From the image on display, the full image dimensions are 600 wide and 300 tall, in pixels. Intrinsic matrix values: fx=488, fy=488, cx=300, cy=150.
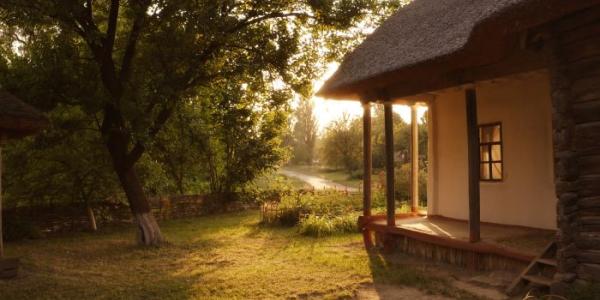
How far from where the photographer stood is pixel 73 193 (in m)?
15.0

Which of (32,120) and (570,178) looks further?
(32,120)

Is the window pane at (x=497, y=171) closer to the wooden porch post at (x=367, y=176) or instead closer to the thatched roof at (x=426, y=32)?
the wooden porch post at (x=367, y=176)

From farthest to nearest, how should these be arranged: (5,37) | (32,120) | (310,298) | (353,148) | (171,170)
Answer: (353,148) → (171,170) → (5,37) → (32,120) → (310,298)

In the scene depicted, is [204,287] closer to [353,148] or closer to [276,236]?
[276,236]

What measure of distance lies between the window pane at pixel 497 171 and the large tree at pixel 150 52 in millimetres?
5095

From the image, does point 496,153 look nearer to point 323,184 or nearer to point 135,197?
point 135,197

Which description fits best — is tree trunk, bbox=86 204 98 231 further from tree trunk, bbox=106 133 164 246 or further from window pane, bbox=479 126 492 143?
window pane, bbox=479 126 492 143

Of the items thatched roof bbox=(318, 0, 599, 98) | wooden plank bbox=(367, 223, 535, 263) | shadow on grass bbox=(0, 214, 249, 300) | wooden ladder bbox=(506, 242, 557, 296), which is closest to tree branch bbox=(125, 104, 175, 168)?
shadow on grass bbox=(0, 214, 249, 300)

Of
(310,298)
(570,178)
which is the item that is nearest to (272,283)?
(310,298)

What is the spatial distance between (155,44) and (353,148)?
1199 inches

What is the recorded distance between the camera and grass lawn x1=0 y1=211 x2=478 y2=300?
7.55 meters

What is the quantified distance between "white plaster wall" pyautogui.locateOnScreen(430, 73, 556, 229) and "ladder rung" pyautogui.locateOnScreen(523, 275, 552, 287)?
112 inches

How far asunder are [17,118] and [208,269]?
4.34 m

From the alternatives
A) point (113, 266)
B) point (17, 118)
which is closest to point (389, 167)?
point (113, 266)
